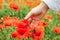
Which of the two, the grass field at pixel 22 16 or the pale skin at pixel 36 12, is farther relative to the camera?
the grass field at pixel 22 16

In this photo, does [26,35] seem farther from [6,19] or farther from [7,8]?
[7,8]

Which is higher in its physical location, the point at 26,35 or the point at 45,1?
the point at 45,1

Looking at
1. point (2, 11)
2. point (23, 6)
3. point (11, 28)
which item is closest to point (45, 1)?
point (11, 28)

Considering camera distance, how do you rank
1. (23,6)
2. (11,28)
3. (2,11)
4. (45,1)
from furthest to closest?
(23,6)
(2,11)
(11,28)
(45,1)

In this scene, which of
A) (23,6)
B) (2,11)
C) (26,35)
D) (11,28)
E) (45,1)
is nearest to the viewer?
(45,1)

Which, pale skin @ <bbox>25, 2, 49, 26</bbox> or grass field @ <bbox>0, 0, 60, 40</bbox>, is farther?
grass field @ <bbox>0, 0, 60, 40</bbox>

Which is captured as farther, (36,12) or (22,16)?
(22,16)

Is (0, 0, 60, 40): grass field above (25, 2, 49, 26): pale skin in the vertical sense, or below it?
A: below

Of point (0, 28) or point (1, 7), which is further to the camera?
point (1, 7)

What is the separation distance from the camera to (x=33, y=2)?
10.1ft

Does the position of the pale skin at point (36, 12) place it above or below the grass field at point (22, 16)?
above

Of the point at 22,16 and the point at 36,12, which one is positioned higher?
the point at 36,12

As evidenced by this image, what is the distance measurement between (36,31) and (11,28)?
273mm

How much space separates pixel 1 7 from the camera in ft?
8.90
